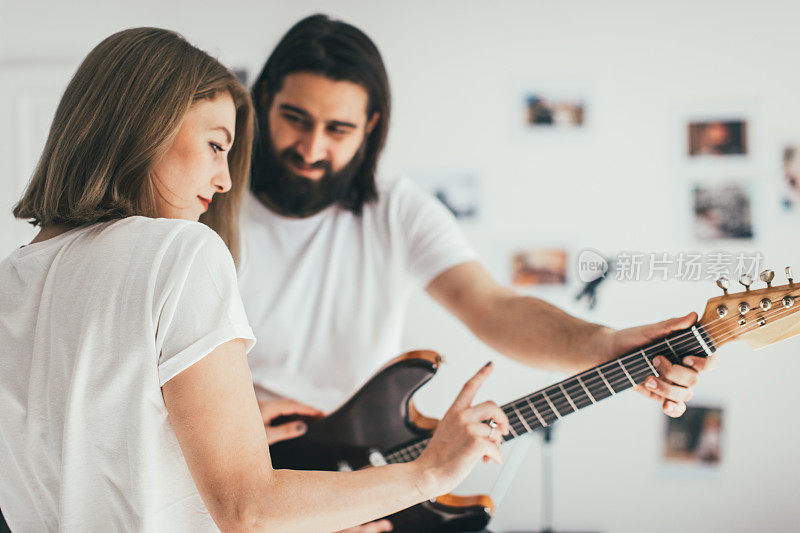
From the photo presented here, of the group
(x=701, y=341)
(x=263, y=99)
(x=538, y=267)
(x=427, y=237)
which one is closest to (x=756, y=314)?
(x=701, y=341)

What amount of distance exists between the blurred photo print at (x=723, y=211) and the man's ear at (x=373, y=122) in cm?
138

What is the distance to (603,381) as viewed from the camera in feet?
3.79

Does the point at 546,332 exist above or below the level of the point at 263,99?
below

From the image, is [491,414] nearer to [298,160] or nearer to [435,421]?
[435,421]

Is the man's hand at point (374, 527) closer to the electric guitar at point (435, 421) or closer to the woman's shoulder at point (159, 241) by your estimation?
the electric guitar at point (435, 421)

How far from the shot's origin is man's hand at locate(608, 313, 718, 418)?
3.53ft

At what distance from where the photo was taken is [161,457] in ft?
2.52

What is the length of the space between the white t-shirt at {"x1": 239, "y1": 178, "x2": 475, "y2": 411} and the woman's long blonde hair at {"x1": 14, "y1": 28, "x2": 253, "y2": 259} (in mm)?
692

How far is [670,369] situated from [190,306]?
823 millimetres

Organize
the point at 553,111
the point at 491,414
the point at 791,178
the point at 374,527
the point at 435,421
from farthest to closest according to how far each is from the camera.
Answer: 1. the point at 553,111
2. the point at 791,178
3. the point at 435,421
4. the point at 374,527
5. the point at 491,414

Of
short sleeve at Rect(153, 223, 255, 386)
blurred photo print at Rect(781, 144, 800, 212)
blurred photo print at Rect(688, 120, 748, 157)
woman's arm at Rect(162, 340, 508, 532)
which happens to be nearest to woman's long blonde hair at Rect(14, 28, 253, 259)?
short sleeve at Rect(153, 223, 255, 386)

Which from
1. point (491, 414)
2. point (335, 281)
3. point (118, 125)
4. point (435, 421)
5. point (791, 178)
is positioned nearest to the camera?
point (118, 125)

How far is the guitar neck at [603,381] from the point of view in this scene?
1.09m

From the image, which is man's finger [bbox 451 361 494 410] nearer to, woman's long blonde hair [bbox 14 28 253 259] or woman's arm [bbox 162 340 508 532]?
woman's arm [bbox 162 340 508 532]
